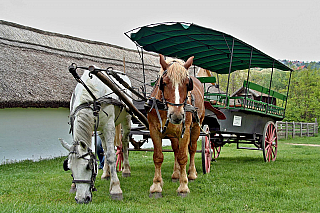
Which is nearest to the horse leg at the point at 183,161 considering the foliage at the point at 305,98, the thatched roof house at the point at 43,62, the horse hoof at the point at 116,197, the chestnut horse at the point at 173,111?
the chestnut horse at the point at 173,111

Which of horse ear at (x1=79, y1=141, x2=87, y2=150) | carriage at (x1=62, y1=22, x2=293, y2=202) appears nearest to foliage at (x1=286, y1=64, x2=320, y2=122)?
carriage at (x1=62, y1=22, x2=293, y2=202)

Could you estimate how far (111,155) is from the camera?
403cm

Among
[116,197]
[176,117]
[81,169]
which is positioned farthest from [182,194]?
[81,169]

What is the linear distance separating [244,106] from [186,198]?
321cm

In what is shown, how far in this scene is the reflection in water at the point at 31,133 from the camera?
25.8 feet

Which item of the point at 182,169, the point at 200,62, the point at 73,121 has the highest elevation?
the point at 200,62

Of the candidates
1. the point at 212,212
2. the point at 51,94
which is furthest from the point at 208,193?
the point at 51,94

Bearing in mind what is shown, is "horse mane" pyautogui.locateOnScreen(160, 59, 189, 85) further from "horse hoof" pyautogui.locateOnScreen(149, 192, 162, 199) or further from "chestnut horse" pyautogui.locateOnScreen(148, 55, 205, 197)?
"horse hoof" pyautogui.locateOnScreen(149, 192, 162, 199)

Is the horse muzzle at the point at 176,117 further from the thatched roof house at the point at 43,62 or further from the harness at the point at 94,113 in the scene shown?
the thatched roof house at the point at 43,62

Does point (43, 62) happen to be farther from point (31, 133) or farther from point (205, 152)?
point (205, 152)

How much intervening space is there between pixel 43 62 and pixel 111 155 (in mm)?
7137

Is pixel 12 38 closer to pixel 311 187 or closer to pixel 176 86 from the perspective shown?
pixel 176 86

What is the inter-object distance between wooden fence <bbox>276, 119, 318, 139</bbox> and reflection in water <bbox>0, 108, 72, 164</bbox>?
14246 mm

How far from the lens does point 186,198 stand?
381 cm
